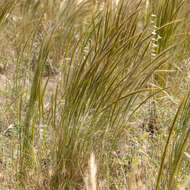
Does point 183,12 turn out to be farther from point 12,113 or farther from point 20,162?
point 20,162

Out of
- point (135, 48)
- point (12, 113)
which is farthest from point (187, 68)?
point (12, 113)

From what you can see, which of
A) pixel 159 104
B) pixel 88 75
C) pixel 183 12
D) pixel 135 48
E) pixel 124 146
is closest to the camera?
pixel 88 75

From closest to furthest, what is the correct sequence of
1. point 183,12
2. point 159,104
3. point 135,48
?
point 135,48, point 159,104, point 183,12

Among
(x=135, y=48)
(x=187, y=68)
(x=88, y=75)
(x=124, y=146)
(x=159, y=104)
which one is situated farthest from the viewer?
(x=187, y=68)

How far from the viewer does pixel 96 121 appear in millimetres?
1629

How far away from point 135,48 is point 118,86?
0.24 m

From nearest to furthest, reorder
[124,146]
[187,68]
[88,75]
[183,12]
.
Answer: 1. [88,75]
2. [124,146]
3. [187,68]
4. [183,12]

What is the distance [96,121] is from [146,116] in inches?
26.7

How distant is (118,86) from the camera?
155 cm

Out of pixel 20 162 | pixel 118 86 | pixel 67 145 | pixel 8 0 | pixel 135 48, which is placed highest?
pixel 8 0

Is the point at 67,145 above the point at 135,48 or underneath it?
underneath

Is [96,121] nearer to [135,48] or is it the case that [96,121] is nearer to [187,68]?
[135,48]

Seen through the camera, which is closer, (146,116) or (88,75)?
(88,75)

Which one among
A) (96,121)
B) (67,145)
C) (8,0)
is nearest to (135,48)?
(96,121)
